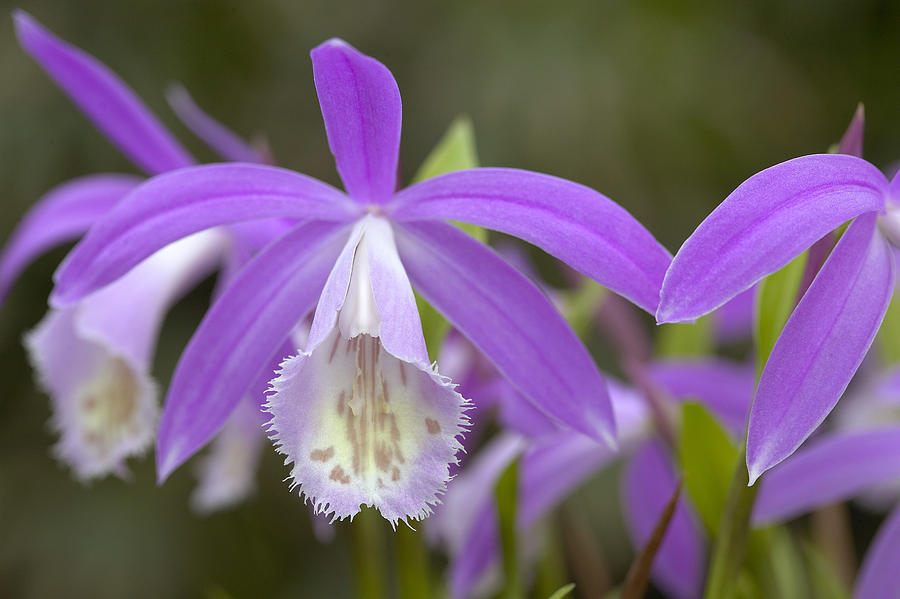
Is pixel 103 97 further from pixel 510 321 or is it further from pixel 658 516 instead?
pixel 658 516

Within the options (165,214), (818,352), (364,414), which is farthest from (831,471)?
(165,214)

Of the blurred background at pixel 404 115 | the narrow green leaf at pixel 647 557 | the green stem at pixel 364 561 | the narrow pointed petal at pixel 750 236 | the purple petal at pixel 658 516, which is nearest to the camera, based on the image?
the narrow pointed petal at pixel 750 236

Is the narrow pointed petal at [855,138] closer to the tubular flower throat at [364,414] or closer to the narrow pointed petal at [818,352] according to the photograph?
the narrow pointed petal at [818,352]

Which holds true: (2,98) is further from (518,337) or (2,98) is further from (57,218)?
(518,337)

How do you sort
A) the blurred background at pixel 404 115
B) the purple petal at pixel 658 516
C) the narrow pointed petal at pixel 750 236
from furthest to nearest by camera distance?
1. the blurred background at pixel 404 115
2. the purple petal at pixel 658 516
3. the narrow pointed petal at pixel 750 236

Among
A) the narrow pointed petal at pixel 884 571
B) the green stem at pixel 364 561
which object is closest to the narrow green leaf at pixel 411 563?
the green stem at pixel 364 561

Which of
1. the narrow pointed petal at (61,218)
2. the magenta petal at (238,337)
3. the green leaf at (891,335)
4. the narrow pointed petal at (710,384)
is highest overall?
the narrow pointed petal at (61,218)

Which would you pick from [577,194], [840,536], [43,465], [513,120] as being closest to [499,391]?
[577,194]
